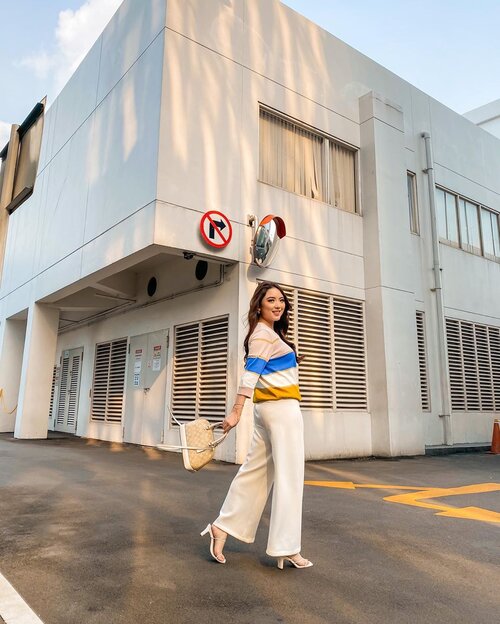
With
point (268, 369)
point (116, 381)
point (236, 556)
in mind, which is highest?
point (116, 381)

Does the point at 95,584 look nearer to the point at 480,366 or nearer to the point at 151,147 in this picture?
the point at 151,147

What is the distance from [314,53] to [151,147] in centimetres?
445

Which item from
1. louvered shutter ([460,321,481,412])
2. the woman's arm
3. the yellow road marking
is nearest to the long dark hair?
the woman's arm

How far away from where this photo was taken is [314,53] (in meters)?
9.70

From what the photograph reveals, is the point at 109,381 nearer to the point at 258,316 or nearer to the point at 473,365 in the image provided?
the point at 473,365

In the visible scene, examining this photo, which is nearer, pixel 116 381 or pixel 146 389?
pixel 146 389

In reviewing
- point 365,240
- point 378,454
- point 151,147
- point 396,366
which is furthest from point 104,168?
point 378,454

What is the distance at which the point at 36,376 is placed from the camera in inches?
445

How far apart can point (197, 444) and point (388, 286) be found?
727 centimetres

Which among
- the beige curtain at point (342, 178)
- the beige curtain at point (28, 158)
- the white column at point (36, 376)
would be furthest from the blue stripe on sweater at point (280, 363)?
the beige curtain at point (28, 158)

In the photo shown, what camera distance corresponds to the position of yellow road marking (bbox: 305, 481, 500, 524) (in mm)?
4160

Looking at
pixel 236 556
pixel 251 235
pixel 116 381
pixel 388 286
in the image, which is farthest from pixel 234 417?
pixel 116 381

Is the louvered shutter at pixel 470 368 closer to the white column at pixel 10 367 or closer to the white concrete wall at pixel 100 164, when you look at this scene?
the white concrete wall at pixel 100 164

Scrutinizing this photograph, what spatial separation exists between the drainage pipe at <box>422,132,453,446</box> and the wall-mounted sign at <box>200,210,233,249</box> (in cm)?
574
